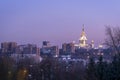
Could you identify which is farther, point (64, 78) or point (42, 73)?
point (42, 73)

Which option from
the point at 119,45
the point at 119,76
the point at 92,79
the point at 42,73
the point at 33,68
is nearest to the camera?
the point at 119,76

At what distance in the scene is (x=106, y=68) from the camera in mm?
14047

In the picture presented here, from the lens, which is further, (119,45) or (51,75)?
(51,75)

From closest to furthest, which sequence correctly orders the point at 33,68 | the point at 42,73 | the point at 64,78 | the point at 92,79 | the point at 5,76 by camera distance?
the point at 92,79
the point at 5,76
the point at 64,78
the point at 42,73
the point at 33,68

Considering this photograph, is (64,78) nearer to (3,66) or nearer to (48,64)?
(48,64)

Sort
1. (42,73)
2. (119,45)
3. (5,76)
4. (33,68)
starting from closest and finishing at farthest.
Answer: (5,76) < (119,45) < (42,73) < (33,68)

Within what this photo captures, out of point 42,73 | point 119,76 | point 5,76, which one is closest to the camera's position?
point 119,76

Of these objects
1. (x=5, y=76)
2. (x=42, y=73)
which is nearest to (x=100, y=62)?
(x=5, y=76)

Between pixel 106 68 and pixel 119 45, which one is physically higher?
pixel 119 45

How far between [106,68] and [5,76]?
12.6 meters

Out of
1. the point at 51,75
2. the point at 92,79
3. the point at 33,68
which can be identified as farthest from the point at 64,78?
the point at 92,79

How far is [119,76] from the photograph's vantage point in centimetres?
1366

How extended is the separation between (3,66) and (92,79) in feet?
41.9

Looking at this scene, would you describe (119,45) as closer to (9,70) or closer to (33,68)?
(9,70)
